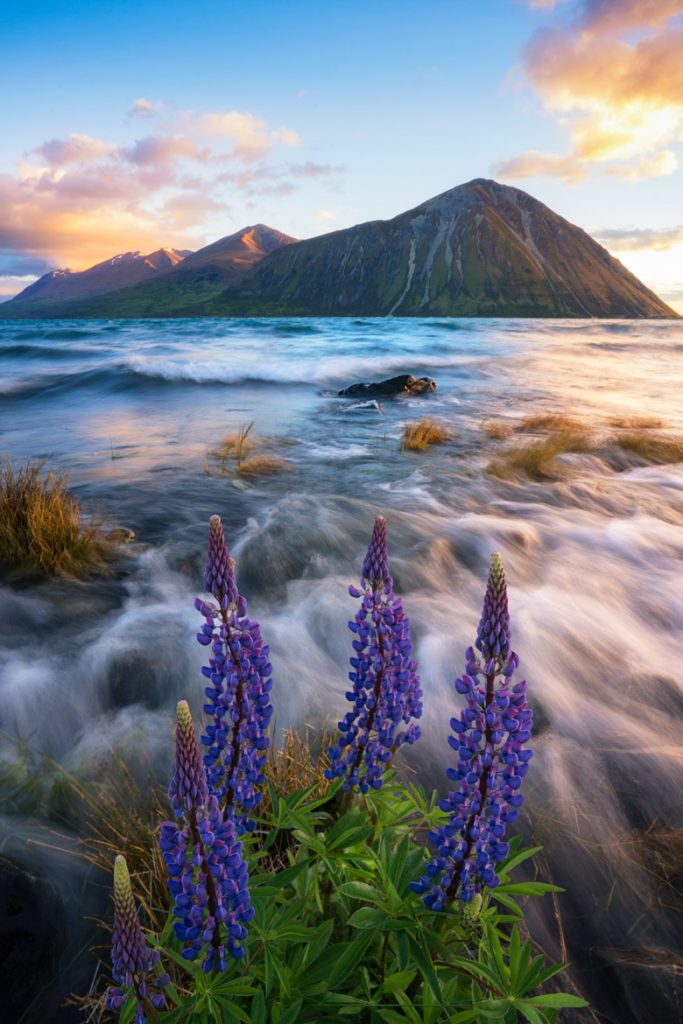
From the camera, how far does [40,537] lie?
6.93 meters

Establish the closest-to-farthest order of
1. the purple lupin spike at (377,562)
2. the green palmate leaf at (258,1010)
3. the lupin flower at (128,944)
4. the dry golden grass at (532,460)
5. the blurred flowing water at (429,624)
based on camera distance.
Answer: the lupin flower at (128,944) → the green palmate leaf at (258,1010) → the purple lupin spike at (377,562) → the blurred flowing water at (429,624) → the dry golden grass at (532,460)

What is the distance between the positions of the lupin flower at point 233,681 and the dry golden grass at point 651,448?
13124 mm

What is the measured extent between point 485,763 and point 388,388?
2101cm

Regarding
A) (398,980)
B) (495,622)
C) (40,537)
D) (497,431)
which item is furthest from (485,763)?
(497,431)

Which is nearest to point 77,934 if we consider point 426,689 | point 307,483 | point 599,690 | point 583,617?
point 426,689

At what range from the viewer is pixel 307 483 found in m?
11.0

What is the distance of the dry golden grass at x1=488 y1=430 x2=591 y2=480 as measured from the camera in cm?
1166

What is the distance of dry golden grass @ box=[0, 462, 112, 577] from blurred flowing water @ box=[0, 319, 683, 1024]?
416mm

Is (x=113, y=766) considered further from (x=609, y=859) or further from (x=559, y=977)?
(x=609, y=859)

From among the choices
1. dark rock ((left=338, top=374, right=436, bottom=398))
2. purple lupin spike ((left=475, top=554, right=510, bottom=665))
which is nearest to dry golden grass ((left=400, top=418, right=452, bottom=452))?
dark rock ((left=338, top=374, right=436, bottom=398))

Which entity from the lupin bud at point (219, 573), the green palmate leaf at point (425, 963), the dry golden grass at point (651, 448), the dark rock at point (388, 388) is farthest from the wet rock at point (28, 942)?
the dark rock at point (388, 388)

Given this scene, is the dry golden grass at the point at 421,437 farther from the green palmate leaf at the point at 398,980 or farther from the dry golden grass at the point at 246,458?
the green palmate leaf at the point at 398,980

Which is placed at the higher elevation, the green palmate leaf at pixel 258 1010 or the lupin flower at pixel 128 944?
the lupin flower at pixel 128 944

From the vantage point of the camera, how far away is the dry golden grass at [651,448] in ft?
43.5
